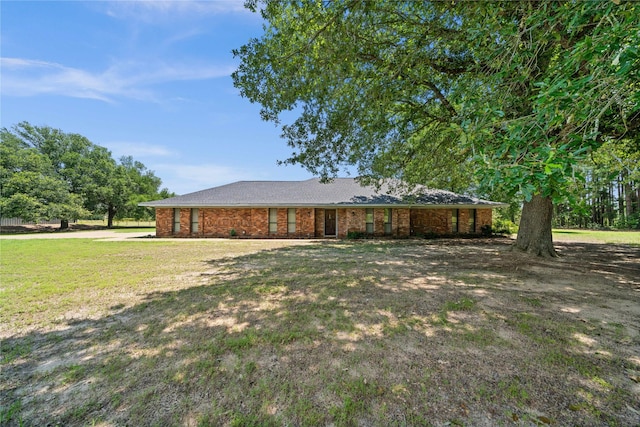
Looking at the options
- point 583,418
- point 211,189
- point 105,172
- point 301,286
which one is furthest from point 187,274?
point 105,172

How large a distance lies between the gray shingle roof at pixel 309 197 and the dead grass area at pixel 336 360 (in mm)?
11342

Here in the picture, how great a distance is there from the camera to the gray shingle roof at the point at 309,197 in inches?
653

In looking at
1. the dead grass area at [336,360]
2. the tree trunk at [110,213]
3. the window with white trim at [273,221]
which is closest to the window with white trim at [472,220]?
the window with white trim at [273,221]

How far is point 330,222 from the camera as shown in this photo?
58.1 ft

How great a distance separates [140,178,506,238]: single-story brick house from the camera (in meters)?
16.8

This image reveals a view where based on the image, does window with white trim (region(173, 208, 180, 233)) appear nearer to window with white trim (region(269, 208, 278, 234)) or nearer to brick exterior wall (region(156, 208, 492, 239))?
brick exterior wall (region(156, 208, 492, 239))

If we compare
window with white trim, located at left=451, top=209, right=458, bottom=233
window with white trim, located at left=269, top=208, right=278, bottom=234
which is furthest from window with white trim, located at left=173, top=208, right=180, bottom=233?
window with white trim, located at left=451, top=209, right=458, bottom=233

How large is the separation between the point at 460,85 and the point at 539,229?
22.9 feet

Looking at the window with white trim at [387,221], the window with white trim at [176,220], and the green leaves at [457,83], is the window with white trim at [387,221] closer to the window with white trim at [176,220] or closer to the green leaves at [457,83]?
the green leaves at [457,83]

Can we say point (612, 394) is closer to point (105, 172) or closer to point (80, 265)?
point (80, 265)

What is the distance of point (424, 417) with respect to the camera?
6.49 ft

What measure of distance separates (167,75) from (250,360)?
35.8ft

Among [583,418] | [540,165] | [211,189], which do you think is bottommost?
[583,418]

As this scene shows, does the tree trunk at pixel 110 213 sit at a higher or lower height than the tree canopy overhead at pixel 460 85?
lower
